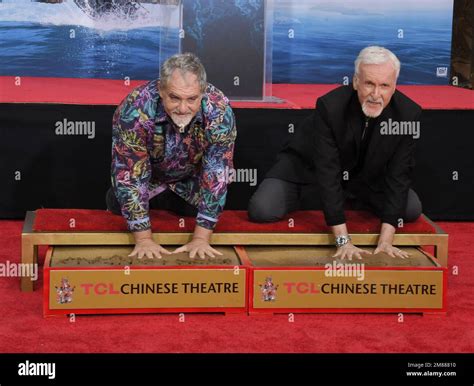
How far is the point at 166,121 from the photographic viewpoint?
336 cm

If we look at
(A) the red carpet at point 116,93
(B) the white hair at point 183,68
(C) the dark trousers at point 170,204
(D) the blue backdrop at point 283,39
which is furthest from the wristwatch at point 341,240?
(D) the blue backdrop at point 283,39

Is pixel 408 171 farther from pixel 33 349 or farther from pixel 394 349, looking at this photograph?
pixel 33 349

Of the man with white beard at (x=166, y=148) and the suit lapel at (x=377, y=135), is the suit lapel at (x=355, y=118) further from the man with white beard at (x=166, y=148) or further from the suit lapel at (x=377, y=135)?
the man with white beard at (x=166, y=148)

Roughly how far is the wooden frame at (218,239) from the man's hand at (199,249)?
0.27 ft

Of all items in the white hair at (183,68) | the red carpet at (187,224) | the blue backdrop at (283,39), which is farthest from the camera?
the blue backdrop at (283,39)

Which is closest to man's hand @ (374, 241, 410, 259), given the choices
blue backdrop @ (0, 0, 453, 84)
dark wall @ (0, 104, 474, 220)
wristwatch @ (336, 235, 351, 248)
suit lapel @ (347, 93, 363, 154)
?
wristwatch @ (336, 235, 351, 248)

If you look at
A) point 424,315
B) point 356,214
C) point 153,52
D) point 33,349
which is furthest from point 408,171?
point 153,52

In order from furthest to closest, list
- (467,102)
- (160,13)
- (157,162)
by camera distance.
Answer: (160,13), (467,102), (157,162)

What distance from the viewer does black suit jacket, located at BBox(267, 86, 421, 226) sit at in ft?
11.4

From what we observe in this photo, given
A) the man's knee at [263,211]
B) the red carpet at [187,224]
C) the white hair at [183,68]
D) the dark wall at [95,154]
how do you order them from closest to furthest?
the white hair at [183,68] → the red carpet at [187,224] → the man's knee at [263,211] → the dark wall at [95,154]

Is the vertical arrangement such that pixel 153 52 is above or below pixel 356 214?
above

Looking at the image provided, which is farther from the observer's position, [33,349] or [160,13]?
[160,13]

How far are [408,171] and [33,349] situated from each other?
1388 mm

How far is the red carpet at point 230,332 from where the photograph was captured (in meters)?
3.04
